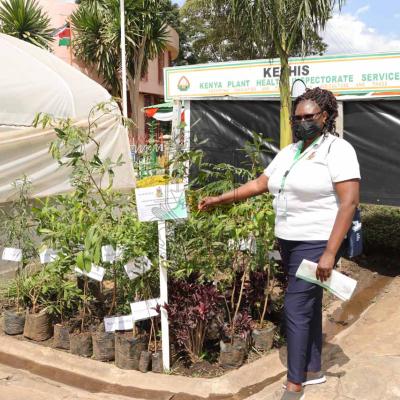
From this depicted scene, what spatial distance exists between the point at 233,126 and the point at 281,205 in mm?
3691

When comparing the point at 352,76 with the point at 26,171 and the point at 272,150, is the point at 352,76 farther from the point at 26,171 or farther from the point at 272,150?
the point at 26,171

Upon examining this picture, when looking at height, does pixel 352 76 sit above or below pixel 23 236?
above

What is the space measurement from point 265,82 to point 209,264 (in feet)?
31.6

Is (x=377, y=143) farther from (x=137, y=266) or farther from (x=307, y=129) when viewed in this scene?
(x=137, y=266)

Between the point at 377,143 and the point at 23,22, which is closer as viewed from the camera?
the point at 377,143

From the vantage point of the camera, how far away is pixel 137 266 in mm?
3596

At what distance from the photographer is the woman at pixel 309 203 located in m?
2.78

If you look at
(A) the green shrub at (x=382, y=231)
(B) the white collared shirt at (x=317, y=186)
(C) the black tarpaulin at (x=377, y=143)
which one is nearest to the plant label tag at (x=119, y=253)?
(B) the white collared shirt at (x=317, y=186)

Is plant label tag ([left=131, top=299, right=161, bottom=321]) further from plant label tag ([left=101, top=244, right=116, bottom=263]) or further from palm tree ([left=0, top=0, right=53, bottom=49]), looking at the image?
palm tree ([left=0, top=0, right=53, bottom=49])

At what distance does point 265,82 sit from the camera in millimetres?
12570

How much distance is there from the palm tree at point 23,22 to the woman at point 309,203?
1437 centimetres

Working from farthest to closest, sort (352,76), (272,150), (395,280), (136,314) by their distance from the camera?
1. (352,76)
2. (272,150)
3. (395,280)
4. (136,314)

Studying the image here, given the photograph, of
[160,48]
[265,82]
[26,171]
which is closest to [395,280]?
[26,171]

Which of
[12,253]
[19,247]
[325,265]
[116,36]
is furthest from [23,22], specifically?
[325,265]
